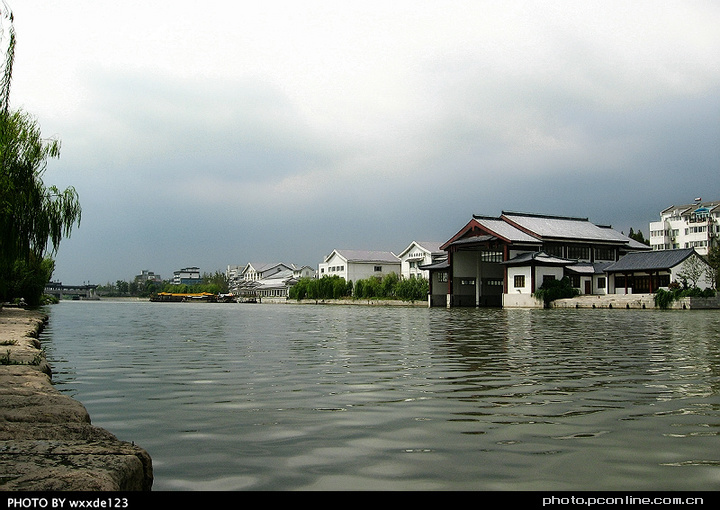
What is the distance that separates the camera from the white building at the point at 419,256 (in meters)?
73.6

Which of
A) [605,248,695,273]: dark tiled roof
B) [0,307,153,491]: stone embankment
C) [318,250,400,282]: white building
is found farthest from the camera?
[318,250,400,282]: white building

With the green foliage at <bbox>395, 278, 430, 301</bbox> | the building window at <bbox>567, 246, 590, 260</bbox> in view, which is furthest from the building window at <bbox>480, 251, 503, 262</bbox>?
the green foliage at <bbox>395, 278, 430, 301</bbox>

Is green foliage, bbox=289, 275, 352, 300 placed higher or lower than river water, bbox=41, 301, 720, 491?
higher

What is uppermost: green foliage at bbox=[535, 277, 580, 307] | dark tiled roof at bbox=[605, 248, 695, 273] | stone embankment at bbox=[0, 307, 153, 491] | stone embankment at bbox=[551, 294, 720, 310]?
dark tiled roof at bbox=[605, 248, 695, 273]

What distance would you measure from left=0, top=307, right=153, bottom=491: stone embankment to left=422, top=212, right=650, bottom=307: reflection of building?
46489 mm

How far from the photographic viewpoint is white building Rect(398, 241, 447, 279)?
73625 millimetres

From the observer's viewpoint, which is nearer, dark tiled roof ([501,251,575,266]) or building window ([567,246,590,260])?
dark tiled roof ([501,251,575,266])

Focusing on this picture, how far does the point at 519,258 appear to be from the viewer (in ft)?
166

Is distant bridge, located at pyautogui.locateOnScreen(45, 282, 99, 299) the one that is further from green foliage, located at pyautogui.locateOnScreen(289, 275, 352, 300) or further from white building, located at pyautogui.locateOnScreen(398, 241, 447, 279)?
white building, located at pyautogui.locateOnScreen(398, 241, 447, 279)

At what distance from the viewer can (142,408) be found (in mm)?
5898

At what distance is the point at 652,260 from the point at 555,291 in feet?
23.8

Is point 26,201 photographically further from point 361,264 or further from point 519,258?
point 361,264

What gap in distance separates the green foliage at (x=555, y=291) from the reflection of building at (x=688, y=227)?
3036 cm
